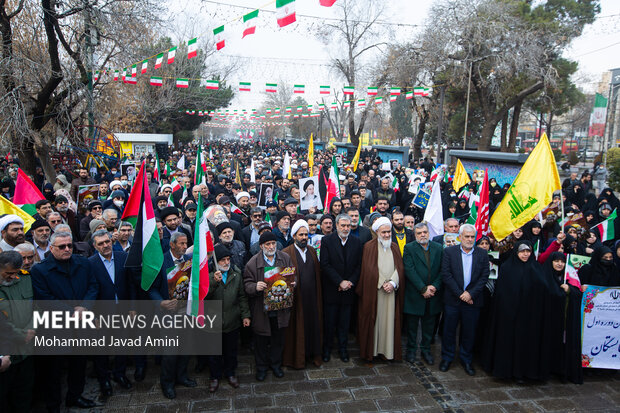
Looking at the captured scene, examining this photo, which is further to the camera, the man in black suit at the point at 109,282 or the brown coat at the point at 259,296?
the brown coat at the point at 259,296

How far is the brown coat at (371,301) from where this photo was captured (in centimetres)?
550

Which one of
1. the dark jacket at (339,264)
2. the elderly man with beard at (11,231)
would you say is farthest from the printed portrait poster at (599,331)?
the elderly man with beard at (11,231)

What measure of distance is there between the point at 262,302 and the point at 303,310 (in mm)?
670

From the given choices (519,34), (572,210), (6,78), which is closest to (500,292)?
(572,210)

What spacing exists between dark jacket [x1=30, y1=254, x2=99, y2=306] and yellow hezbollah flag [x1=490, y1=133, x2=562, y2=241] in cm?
485

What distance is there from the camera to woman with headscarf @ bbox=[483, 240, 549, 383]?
5.09 meters

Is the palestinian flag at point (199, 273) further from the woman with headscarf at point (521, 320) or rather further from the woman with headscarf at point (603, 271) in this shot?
the woman with headscarf at point (603, 271)

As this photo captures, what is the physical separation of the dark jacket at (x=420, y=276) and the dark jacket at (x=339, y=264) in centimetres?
62

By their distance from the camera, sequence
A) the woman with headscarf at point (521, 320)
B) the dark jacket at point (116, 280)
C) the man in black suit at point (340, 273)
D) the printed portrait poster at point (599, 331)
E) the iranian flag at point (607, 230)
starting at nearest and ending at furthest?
1. the dark jacket at point (116, 280)
2. the woman with headscarf at point (521, 320)
3. the printed portrait poster at point (599, 331)
4. the man in black suit at point (340, 273)
5. the iranian flag at point (607, 230)

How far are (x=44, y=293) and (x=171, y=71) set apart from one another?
29560 millimetres

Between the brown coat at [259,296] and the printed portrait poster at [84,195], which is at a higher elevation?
the printed portrait poster at [84,195]

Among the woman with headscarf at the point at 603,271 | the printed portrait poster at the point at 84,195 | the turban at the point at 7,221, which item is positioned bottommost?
the woman with headscarf at the point at 603,271

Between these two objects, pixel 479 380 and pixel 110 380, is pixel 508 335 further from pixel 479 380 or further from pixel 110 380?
pixel 110 380

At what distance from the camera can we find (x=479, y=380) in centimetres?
522
